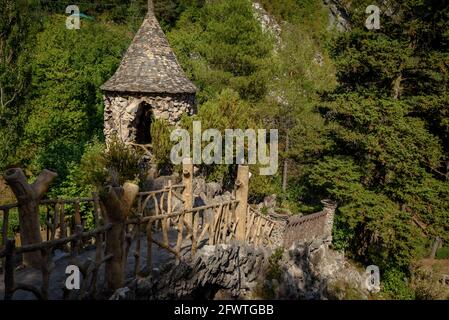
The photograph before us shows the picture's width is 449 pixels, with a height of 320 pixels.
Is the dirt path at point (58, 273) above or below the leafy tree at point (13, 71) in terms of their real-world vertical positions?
below

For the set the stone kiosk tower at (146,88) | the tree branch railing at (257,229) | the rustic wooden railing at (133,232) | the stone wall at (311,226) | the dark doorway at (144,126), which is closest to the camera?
the rustic wooden railing at (133,232)

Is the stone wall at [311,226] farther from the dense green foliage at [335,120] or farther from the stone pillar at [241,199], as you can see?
the stone pillar at [241,199]

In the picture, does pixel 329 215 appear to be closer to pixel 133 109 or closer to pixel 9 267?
pixel 133 109

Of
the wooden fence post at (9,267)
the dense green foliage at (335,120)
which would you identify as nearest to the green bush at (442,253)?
the dense green foliage at (335,120)

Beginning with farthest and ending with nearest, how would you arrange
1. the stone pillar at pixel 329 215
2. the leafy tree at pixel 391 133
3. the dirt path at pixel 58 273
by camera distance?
the stone pillar at pixel 329 215 → the leafy tree at pixel 391 133 → the dirt path at pixel 58 273

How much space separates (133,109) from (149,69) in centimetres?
157

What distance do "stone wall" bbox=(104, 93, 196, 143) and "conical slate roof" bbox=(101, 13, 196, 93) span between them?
0.33 m

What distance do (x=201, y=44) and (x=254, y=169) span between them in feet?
31.2

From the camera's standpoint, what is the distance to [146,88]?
13.7 m

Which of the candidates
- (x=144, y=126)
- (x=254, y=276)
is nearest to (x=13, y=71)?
(x=144, y=126)

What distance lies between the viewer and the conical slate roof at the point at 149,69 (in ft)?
45.5

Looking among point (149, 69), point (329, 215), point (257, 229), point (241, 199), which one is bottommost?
point (329, 215)

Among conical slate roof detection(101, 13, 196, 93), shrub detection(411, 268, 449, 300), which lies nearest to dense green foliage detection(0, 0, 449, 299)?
shrub detection(411, 268, 449, 300)

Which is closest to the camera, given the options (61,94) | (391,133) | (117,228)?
(117,228)
